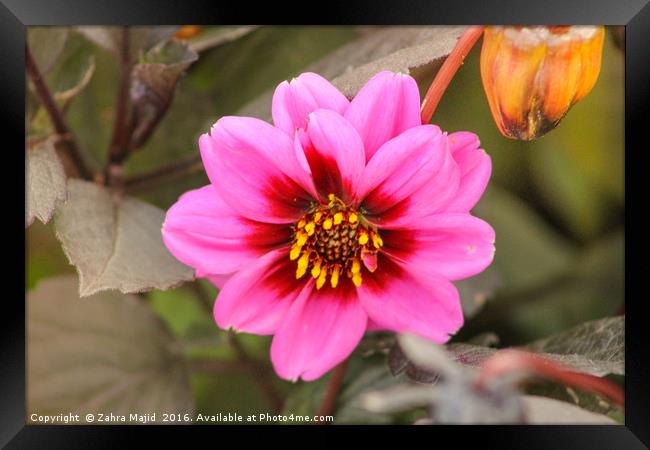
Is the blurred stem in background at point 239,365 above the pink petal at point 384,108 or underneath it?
underneath

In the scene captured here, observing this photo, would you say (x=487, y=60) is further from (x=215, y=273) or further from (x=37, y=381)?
(x=37, y=381)

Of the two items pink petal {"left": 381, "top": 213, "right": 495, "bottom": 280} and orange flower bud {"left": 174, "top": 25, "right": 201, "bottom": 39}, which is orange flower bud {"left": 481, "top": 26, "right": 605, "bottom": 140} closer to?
pink petal {"left": 381, "top": 213, "right": 495, "bottom": 280}

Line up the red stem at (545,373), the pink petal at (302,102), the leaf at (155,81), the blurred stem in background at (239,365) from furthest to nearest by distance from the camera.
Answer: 1. the blurred stem in background at (239,365)
2. the leaf at (155,81)
3. the pink petal at (302,102)
4. the red stem at (545,373)

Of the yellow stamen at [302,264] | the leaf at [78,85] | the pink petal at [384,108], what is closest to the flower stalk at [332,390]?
the yellow stamen at [302,264]

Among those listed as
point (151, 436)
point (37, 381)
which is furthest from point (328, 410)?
point (37, 381)

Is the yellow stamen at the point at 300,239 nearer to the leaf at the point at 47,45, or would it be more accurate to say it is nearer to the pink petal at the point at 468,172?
the pink petal at the point at 468,172

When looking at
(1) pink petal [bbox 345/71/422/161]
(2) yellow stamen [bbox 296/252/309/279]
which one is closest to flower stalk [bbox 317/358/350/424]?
(2) yellow stamen [bbox 296/252/309/279]

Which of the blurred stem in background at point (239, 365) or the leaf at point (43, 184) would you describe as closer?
the leaf at point (43, 184)
